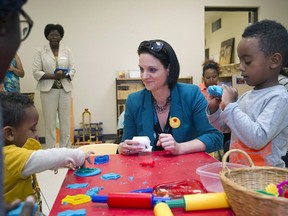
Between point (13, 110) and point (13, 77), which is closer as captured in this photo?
point (13, 110)

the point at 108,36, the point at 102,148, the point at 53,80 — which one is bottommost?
the point at 102,148

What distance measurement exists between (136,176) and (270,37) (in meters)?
0.85

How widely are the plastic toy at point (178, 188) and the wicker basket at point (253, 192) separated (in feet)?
0.43

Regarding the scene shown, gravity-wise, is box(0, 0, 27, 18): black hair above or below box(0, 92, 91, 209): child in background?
above

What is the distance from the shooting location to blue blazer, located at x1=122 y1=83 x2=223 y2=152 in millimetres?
1644

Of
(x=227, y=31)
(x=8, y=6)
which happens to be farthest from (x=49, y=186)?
(x=227, y=31)

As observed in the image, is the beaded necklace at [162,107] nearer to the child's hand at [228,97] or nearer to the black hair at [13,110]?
the child's hand at [228,97]

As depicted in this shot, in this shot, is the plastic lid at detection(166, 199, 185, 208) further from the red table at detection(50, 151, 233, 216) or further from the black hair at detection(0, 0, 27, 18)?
the black hair at detection(0, 0, 27, 18)

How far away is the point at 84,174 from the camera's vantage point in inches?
44.6

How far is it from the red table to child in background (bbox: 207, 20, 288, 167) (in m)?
0.21

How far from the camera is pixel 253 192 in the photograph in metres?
0.62

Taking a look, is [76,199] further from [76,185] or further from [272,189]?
[272,189]

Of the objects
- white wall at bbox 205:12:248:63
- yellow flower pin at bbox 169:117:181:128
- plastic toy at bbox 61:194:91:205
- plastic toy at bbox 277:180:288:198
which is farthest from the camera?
white wall at bbox 205:12:248:63

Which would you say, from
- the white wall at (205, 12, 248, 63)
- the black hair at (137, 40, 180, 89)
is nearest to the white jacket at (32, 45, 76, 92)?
the black hair at (137, 40, 180, 89)
